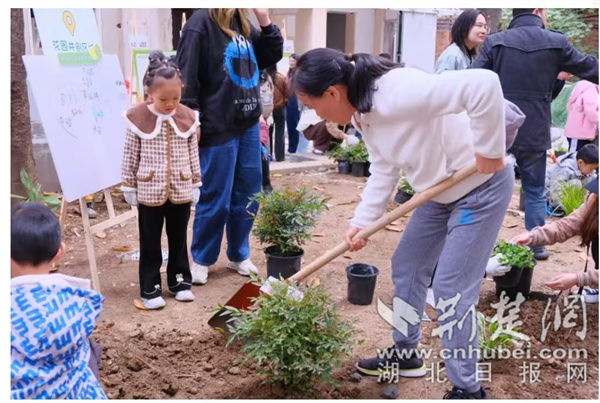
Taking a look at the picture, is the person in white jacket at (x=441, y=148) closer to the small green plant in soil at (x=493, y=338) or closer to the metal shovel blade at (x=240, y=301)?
the small green plant in soil at (x=493, y=338)

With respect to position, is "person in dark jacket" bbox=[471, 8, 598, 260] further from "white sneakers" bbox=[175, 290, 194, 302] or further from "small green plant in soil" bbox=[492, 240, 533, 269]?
"white sneakers" bbox=[175, 290, 194, 302]

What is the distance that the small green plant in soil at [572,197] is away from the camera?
5918mm

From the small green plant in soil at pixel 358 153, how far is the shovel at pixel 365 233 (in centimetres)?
510

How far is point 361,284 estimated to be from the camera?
4.04 meters

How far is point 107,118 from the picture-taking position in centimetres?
432

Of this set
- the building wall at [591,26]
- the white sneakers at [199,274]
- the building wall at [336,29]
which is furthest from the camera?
the building wall at [336,29]

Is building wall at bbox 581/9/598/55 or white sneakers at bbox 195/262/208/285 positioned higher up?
building wall at bbox 581/9/598/55

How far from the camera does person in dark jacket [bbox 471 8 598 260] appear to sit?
15.3ft

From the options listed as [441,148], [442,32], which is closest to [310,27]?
[442,32]

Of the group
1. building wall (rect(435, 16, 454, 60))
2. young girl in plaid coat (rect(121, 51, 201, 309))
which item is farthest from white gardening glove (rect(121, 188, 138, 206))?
building wall (rect(435, 16, 454, 60))

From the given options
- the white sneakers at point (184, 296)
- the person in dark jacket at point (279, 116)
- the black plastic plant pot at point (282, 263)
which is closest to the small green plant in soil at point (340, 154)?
the person in dark jacket at point (279, 116)

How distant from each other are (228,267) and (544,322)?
228cm

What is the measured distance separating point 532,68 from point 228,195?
97.5 inches

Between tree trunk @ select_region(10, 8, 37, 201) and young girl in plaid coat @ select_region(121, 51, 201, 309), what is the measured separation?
1932mm
